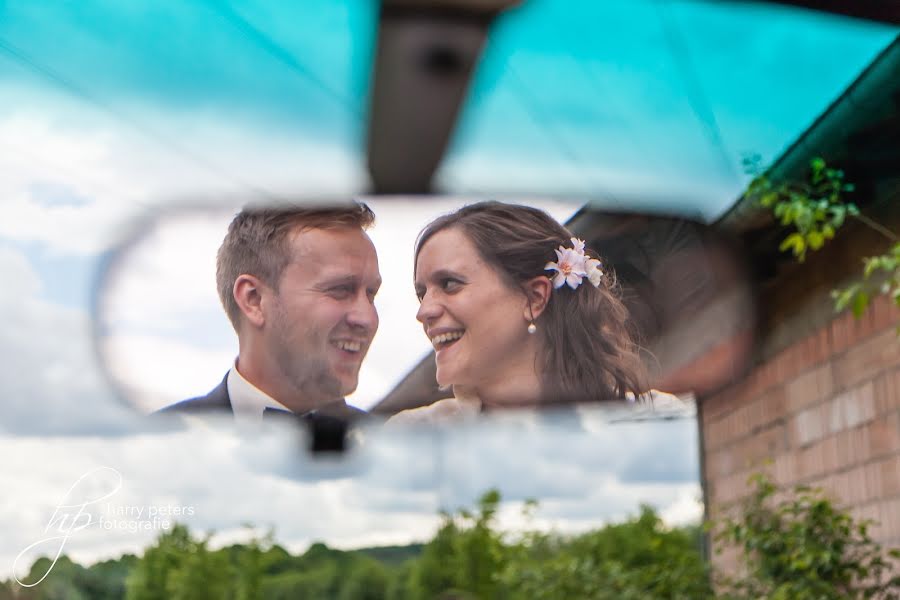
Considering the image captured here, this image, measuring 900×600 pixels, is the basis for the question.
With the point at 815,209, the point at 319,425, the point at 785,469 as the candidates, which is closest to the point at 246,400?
the point at 319,425

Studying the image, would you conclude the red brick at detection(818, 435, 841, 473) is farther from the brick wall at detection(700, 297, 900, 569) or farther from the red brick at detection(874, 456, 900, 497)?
the red brick at detection(874, 456, 900, 497)

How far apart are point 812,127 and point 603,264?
686mm

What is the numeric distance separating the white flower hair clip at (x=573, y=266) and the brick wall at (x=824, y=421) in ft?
2.60

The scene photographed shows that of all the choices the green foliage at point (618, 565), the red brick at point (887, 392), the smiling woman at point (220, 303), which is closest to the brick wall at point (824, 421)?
the red brick at point (887, 392)

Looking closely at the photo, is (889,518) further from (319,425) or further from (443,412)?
(319,425)

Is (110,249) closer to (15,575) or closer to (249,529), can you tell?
(15,575)

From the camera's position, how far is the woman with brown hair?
1547 mm

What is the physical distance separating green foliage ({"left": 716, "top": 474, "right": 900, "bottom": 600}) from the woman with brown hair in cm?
97

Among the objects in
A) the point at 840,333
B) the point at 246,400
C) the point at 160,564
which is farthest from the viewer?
the point at 840,333

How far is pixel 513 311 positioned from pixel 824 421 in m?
1.41

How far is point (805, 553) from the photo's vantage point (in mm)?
2266

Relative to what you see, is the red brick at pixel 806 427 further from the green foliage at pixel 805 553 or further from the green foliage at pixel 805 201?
the green foliage at pixel 805 201

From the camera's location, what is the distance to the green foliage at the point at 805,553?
222 cm

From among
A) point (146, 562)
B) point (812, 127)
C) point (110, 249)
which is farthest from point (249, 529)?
point (812, 127)
